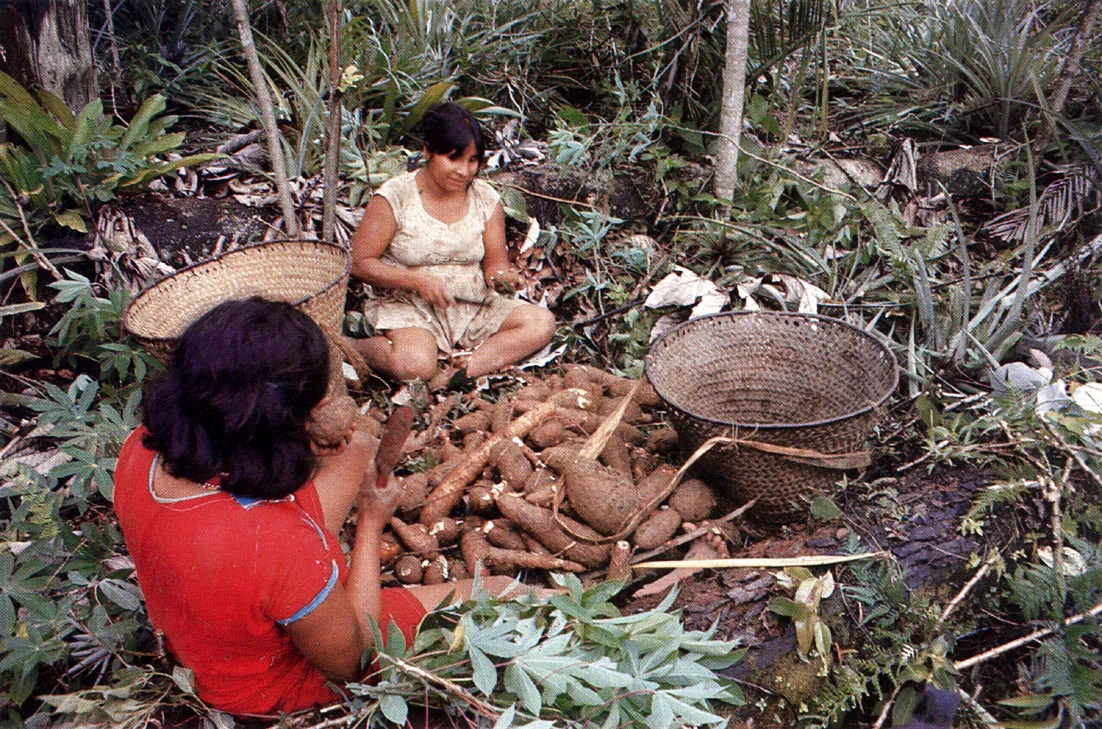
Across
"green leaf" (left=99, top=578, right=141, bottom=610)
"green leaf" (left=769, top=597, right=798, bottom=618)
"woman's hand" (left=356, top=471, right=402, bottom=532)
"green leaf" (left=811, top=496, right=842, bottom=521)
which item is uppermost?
"woman's hand" (left=356, top=471, right=402, bottom=532)

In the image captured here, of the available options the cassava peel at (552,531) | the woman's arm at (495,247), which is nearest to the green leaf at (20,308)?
the woman's arm at (495,247)

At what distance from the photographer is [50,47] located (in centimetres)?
328

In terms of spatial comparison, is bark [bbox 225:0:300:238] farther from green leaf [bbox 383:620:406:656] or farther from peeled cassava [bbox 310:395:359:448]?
green leaf [bbox 383:620:406:656]

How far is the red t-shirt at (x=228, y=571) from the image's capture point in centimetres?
136

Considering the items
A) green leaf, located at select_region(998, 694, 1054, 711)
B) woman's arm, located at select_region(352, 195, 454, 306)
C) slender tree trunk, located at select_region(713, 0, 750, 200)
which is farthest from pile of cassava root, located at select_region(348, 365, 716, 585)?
slender tree trunk, located at select_region(713, 0, 750, 200)

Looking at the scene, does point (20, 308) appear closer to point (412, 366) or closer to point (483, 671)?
point (412, 366)

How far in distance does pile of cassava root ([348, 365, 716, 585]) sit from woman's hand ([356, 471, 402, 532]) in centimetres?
48

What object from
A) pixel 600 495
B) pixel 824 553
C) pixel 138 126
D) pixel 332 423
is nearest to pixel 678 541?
pixel 600 495

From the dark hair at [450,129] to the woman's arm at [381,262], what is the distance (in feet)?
1.12

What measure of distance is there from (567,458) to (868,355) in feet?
3.13

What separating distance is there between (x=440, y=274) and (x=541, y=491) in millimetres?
1288

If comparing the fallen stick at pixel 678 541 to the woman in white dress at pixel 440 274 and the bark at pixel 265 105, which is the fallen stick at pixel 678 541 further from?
the bark at pixel 265 105

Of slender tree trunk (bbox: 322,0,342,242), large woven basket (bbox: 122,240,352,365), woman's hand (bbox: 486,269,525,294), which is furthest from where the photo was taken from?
woman's hand (bbox: 486,269,525,294)

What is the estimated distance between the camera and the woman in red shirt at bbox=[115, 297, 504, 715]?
4.43ft
